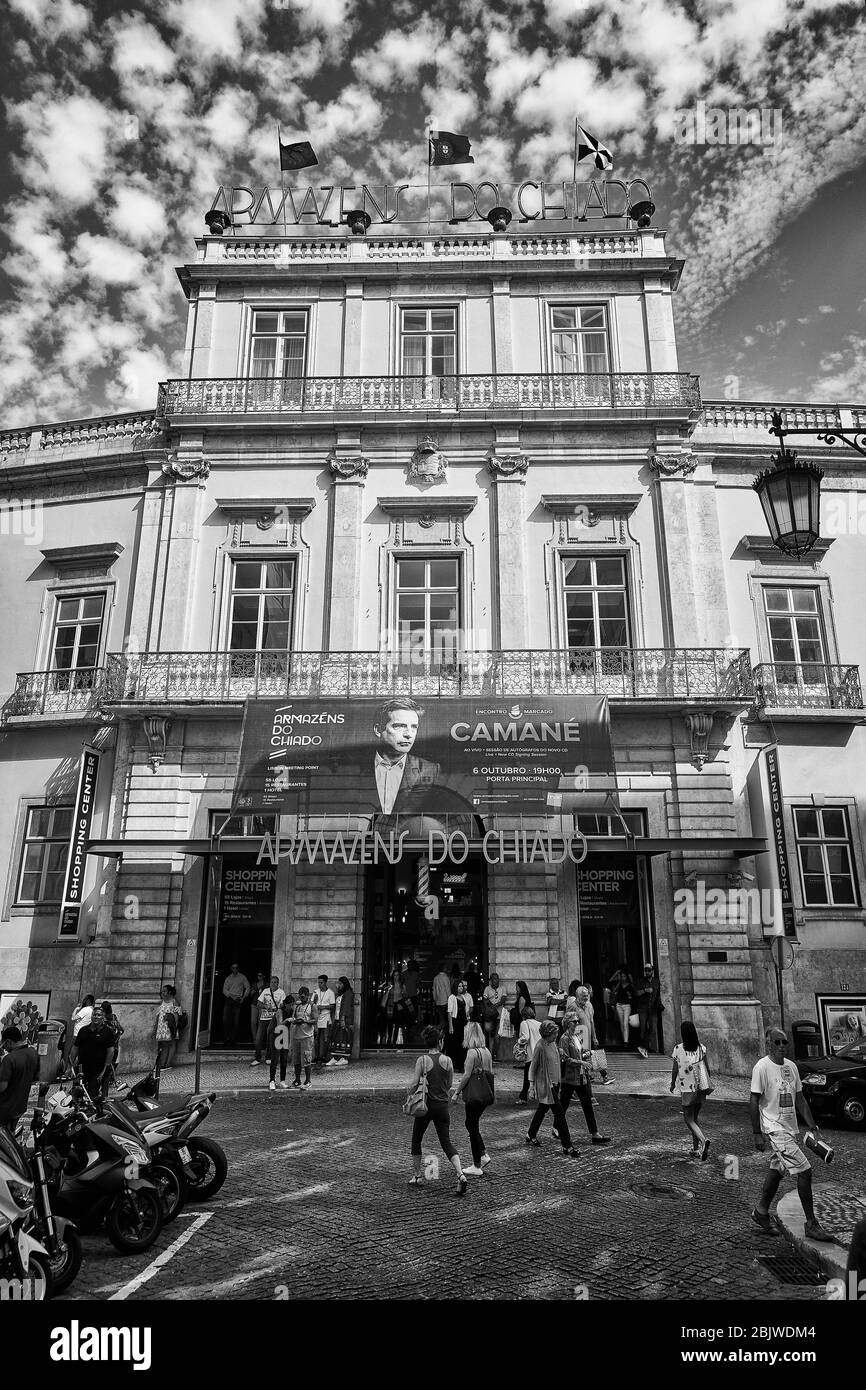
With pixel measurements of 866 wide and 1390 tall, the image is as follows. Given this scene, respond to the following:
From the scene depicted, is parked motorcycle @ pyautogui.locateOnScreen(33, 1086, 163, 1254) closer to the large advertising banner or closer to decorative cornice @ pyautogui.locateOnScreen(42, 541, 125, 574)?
the large advertising banner

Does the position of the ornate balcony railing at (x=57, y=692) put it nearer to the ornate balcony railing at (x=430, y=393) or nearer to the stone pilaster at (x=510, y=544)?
the ornate balcony railing at (x=430, y=393)

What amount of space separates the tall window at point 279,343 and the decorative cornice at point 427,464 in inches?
159

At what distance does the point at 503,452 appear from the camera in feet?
66.1

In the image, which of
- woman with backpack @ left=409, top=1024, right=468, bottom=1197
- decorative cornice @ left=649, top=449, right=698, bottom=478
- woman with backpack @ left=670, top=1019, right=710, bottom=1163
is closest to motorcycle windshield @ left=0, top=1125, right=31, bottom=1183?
woman with backpack @ left=409, top=1024, right=468, bottom=1197

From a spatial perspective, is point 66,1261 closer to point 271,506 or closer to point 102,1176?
point 102,1176

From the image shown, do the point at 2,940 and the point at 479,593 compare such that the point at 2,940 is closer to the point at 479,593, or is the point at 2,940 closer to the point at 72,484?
the point at 72,484

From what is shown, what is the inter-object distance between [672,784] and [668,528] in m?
5.95

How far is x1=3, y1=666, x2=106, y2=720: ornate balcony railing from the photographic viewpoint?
19.5 m

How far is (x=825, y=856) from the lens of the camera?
1797 cm

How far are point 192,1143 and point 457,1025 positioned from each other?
23.9ft

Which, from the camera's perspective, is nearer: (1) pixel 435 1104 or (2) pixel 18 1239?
(2) pixel 18 1239

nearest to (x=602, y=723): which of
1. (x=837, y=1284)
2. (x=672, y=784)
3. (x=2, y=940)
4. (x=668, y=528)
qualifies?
(x=672, y=784)

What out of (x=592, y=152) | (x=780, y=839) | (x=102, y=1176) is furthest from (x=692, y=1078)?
(x=592, y=152)

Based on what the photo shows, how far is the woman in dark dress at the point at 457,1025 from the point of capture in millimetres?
14617
